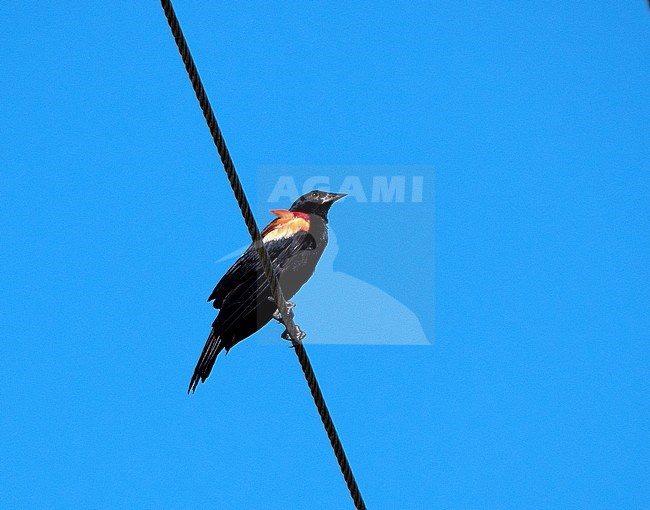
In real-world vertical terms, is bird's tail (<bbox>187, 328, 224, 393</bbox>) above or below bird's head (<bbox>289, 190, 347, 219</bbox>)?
below

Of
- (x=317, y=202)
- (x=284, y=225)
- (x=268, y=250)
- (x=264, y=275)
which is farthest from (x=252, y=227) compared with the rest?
(x=317, y=202)

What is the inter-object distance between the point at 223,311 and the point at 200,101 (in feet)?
8.46

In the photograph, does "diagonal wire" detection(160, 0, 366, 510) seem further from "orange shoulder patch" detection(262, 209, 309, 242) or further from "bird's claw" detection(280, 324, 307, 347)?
"orange shoulder patch" detection(262, 209, 309, 242)

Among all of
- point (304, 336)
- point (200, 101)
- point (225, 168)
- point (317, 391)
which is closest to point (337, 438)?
point (317, 391)

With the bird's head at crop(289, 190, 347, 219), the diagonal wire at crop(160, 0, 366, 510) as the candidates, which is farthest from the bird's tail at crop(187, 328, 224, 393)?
the bird's head at crop(289, 190, 347, 219)

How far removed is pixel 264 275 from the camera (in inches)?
270

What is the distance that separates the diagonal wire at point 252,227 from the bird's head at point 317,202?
1774 millimetres

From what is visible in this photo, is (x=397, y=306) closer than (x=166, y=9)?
No

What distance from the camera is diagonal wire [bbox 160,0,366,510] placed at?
4289mm

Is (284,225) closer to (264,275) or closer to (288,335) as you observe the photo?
(264,275)

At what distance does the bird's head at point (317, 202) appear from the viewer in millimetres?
7789

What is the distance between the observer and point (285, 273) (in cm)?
730

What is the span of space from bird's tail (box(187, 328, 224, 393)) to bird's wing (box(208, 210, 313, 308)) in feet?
0.90

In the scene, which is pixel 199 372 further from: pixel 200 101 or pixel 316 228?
pixel 200 101
